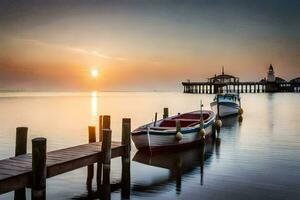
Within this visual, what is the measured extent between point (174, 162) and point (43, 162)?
1022 cm

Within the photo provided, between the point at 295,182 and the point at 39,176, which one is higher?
the point at 39,176

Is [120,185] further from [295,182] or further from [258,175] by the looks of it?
[295,182]

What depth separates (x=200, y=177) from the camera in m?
15.0

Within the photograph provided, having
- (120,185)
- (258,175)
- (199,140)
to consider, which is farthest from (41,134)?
(258,175)

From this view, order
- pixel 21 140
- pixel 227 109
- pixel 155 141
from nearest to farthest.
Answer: pixel 21 140 < pixel 155 141 < pixel 227 109

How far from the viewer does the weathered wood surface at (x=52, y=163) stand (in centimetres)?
845

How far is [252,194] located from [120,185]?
17.7ft

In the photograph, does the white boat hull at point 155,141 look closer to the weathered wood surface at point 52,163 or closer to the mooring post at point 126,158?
the mooring post at point 126,158

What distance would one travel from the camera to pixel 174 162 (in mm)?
18047

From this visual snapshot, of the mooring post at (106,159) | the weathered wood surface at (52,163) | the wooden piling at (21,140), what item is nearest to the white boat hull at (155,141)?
the weathered wood surface at (52,163)

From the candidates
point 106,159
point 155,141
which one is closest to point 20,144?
point 106,159

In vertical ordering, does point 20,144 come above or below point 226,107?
above

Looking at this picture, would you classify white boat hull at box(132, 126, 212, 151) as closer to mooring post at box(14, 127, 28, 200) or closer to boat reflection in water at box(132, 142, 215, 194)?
boat reflection in water at box(132, 142, 215, 194)

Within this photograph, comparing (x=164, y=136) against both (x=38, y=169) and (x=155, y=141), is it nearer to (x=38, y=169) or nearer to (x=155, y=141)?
(x=155, y=141)
